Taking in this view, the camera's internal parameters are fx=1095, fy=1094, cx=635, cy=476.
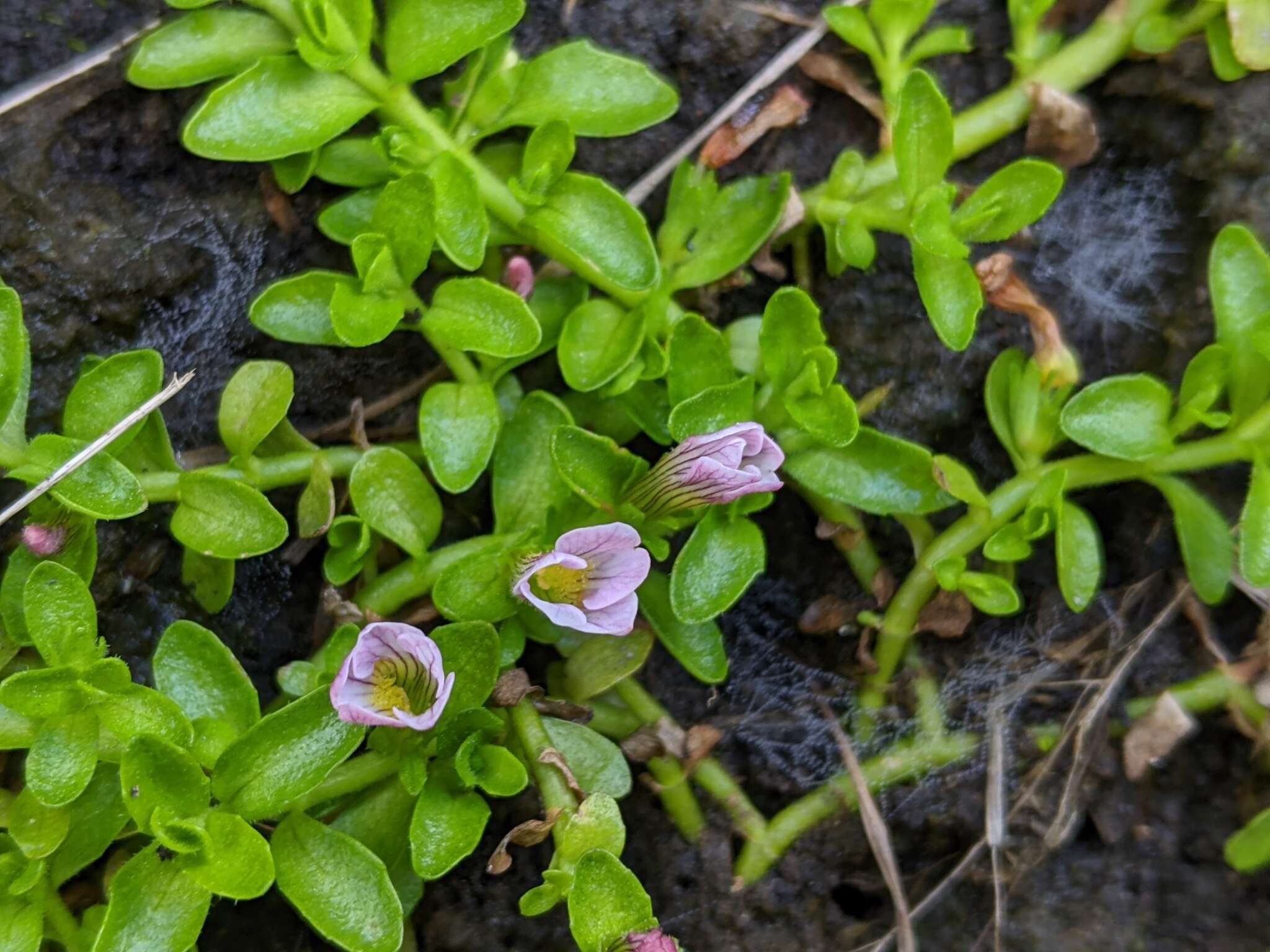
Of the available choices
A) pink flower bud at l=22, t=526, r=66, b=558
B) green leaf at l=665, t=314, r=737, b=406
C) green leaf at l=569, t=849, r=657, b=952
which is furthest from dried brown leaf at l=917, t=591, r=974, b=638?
pink flower bud at l=22, t=526, r=66, b=558

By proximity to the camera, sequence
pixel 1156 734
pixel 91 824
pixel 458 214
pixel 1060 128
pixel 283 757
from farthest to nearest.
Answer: pixel 1060 128
pixel 1156 734
pixel 458 214
pixel 91 824
pixel 283 757

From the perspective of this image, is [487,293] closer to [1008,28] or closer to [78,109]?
[78,109]

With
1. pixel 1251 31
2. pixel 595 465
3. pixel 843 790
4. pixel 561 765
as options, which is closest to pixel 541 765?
pixel 561 765

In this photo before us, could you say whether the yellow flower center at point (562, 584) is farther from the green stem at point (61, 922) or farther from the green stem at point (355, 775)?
the green stem at point (61, 922)

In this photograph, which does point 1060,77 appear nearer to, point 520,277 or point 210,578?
point 520,277

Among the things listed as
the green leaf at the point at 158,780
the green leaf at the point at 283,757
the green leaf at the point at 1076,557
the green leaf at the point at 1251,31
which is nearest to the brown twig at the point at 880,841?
the green leaf at the point at 1076,557
